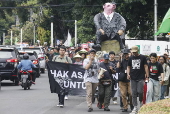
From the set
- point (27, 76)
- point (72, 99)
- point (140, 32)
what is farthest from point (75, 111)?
point (140, 32)

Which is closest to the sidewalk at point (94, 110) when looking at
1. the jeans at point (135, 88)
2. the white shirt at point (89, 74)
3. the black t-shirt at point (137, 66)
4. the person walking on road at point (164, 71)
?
the jeans at point (135, 88)

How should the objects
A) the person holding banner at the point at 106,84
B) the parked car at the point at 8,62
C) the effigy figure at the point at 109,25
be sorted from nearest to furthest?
the person holding banner at the point at 106,84 < the effigy figure at the point at 109,25 < the parked car at the point at 8,62

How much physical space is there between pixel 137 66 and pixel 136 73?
189 millimetres

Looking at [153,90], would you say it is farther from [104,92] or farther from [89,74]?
[89,74]

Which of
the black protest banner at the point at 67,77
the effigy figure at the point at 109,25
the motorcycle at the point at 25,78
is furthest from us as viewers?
the motorcycle at the point at 25,78

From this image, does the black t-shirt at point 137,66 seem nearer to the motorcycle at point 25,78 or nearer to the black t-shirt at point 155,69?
the black t-shirt at point 155,69

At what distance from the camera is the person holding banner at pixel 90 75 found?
1539cm

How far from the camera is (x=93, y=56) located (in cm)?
1541

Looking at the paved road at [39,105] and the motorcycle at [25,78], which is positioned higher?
the motorcycle at [25,78]

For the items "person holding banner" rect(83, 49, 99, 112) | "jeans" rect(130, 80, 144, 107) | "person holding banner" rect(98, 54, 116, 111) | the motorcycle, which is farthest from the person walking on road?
the motorcycle

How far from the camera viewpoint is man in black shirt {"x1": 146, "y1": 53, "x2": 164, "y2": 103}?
1535 centimetres

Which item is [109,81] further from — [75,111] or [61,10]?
[61,10]

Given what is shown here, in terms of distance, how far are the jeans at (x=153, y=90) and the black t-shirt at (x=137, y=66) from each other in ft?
2.20

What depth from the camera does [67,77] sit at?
17.3 metres
